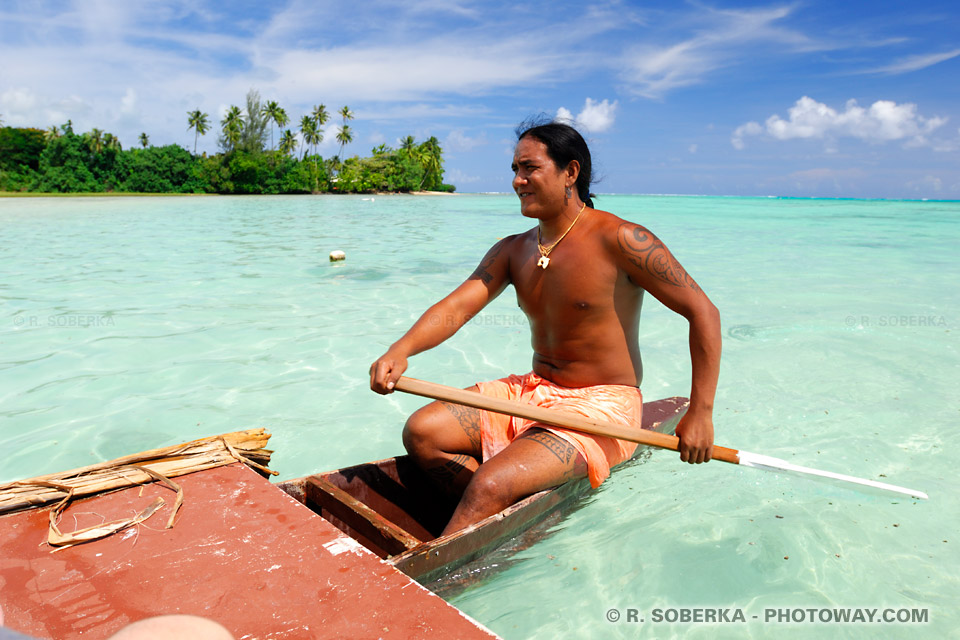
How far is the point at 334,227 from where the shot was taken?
832 inches

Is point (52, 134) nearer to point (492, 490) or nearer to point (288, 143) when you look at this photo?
point (288, 143)

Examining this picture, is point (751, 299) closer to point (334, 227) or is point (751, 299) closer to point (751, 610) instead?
point (751, 610)

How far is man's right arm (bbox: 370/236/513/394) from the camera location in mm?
2785

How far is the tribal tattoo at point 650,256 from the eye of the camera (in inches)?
108

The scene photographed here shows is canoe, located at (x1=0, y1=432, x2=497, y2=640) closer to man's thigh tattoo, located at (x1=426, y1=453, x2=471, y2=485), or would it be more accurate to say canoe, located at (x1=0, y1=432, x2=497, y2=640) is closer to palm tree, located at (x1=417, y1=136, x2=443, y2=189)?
man's thigh tattoo, located at (x1=426, y1=453, x2=471, y2=485)

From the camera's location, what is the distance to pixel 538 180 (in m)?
2.92

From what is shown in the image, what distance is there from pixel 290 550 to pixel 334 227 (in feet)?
65.3

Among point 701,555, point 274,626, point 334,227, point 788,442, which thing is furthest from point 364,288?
point 334,227

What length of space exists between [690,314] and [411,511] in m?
1.61

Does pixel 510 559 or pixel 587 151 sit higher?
pixel 587 151

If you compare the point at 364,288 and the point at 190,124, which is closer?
the point at 364,288

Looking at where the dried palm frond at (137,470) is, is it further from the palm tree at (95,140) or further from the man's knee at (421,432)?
the palm tree at (95,140)

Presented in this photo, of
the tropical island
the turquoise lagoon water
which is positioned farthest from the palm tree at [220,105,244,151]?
the turquoise lagoon water

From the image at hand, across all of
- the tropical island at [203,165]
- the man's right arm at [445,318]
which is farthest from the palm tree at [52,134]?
the man's right arm at [445,318]
